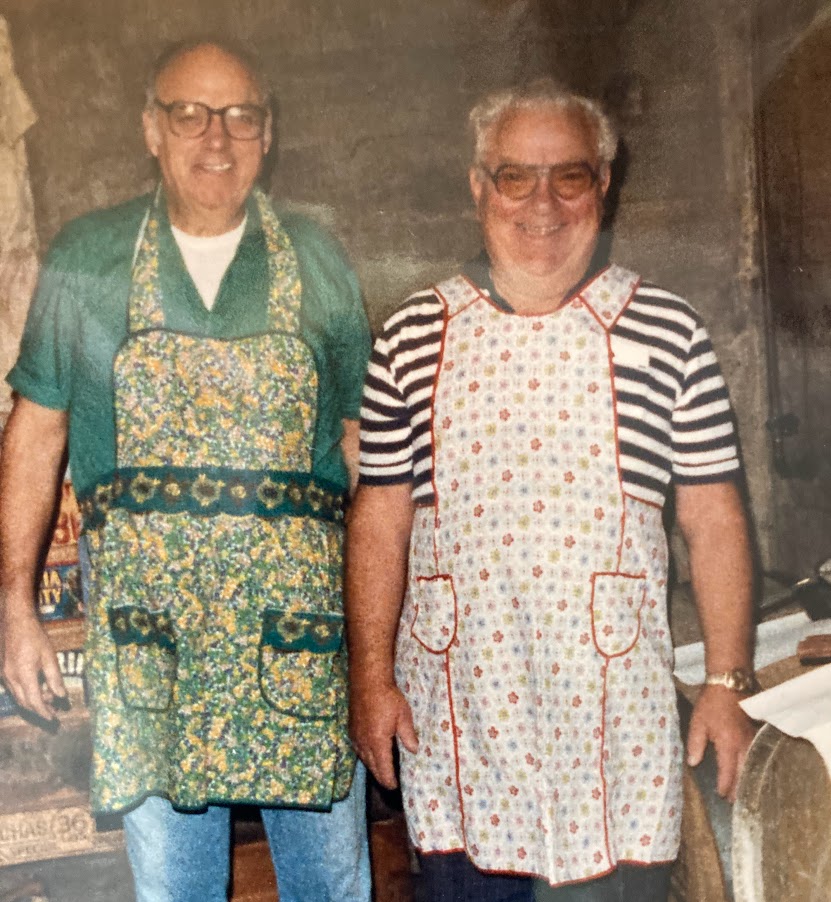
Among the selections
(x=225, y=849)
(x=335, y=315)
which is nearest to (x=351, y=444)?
(x=335, y=315)

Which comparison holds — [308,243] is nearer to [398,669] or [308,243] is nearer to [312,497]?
→ [312,497]

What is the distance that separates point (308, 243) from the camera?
1568mm

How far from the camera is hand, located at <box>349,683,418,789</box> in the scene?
154cm

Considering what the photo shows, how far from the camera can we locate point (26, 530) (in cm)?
153

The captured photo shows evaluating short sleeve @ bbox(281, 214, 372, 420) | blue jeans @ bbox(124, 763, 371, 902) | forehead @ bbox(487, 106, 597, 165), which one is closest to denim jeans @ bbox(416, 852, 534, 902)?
blue jeans @ bbox(124, 763, 371, 902)

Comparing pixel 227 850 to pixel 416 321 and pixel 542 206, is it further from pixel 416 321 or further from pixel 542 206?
pixel 542 206

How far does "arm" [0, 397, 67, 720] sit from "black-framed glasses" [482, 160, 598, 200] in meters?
0.73

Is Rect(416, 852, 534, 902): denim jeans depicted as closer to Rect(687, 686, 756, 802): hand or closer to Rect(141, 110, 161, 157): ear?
Rect(687, 686, 756, 802): hand

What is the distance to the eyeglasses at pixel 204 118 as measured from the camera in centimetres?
147

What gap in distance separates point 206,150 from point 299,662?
76cm

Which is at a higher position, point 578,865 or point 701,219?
point 701,219

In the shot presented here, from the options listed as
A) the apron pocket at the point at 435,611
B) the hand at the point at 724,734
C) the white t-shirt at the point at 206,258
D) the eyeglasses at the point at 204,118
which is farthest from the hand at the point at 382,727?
the eyeglasses at the point at 204,118

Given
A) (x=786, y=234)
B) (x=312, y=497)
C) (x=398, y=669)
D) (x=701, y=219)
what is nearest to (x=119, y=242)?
(x=312, y=497)

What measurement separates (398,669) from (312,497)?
294mm
